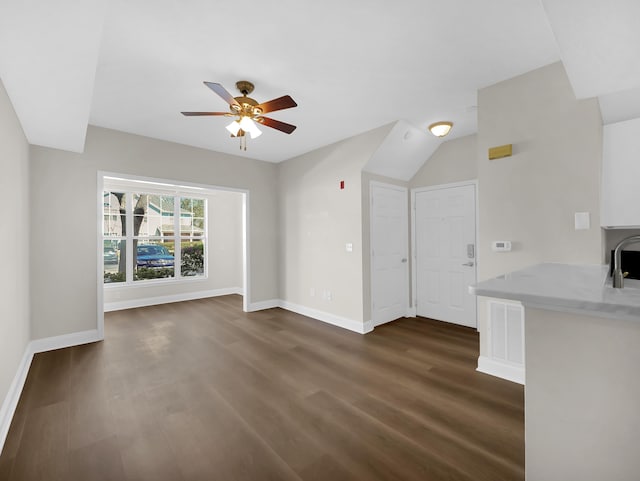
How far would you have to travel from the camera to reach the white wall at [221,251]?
6262 millimetres

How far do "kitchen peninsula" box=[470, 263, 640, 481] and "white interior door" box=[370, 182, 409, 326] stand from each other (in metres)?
3.04

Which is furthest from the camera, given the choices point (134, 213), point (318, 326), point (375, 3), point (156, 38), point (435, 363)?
point (134, 213)

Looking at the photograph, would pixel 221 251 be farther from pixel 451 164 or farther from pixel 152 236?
pixel 451 164

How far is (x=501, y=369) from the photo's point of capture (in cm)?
265

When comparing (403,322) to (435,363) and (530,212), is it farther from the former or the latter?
(530,212)

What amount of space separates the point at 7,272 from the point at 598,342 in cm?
360

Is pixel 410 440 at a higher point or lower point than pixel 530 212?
lower

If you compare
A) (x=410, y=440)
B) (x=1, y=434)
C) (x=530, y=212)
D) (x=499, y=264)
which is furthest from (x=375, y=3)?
(x=1, y=434)

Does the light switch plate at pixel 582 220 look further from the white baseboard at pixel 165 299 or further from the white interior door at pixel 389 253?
the white baseboard at pixel 165 299

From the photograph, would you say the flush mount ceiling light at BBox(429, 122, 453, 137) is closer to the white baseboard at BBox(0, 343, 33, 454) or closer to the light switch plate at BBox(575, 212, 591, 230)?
the light switch plate at BBox(575, 212, 591, 230)

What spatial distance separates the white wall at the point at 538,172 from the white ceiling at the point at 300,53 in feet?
0.60

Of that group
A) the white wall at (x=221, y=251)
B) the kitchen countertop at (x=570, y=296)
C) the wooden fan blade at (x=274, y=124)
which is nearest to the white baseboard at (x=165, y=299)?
the white wall at (x=221, y=251)

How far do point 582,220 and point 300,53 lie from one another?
8.43 ft

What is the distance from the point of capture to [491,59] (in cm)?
236
